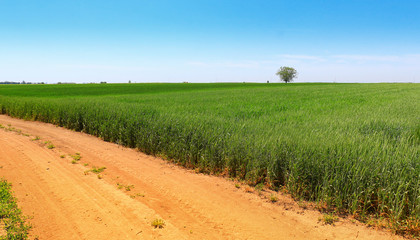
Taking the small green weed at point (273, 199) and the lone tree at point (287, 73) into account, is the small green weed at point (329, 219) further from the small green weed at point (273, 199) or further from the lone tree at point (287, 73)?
the lone tree at point (287, 73)

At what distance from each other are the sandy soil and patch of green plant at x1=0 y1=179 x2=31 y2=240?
156 mm

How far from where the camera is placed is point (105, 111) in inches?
497

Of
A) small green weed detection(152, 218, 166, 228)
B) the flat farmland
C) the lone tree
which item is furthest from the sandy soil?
the lone tree

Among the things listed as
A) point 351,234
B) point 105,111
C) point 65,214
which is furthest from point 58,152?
point 351,234

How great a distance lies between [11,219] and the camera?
4.55m

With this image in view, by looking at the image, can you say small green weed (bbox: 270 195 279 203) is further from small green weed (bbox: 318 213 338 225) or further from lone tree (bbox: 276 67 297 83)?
lone tree (bbox: 276 67 297 83)

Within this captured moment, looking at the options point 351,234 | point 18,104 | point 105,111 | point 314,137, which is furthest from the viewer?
point 18,104

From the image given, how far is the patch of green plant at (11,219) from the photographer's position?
413 cm

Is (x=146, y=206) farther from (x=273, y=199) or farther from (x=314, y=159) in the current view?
(x=314, y=159)

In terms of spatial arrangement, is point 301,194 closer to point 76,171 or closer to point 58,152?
point 76,171

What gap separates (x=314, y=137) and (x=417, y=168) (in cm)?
225

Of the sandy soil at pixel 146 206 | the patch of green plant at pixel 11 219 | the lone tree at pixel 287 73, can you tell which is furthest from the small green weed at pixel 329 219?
the lone tree at pixel 287 73

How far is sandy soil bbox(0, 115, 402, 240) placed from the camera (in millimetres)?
4348

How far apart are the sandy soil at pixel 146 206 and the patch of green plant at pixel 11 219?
156 millimetres
